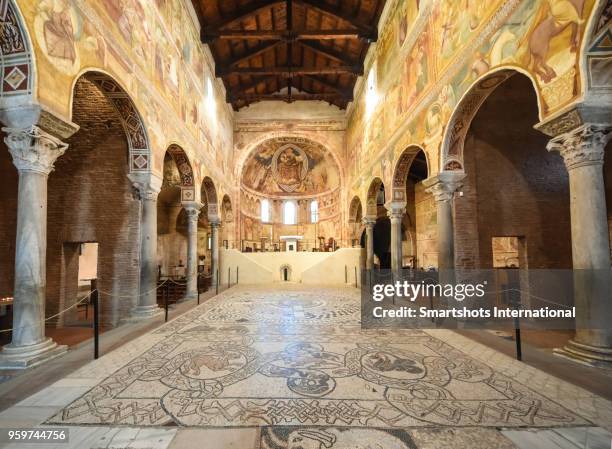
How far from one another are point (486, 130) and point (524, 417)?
8.54 m

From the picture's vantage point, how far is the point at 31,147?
4621 mm

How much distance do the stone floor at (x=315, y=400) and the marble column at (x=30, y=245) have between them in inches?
40.5

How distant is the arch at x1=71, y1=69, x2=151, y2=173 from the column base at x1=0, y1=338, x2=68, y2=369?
17.1ft

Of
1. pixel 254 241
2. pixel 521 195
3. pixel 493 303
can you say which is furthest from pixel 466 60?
pixel 254 241

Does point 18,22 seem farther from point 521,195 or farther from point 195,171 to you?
point 521,195

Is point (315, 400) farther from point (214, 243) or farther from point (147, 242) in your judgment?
point (214, 243)

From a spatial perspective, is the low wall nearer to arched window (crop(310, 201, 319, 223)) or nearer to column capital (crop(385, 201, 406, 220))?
column capital (crop(385, 201, 406, 220))

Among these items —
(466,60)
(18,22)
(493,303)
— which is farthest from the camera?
Answer: (493,303)

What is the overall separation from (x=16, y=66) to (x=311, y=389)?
21.4 ft

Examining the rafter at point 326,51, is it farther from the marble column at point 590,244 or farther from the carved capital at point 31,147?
the carved capital at point 31,147

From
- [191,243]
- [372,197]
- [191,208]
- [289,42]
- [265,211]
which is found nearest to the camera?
[191,208]

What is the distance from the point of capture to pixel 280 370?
4402 millimetres

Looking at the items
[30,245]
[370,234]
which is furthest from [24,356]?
[370,234]

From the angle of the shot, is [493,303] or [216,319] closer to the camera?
[216,319]
